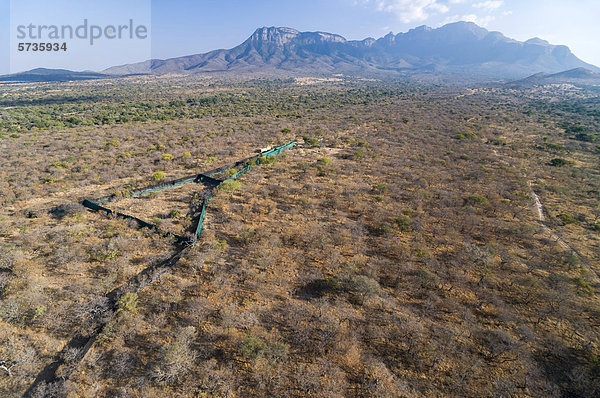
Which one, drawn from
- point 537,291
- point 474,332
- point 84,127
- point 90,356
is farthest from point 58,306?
point 84,127

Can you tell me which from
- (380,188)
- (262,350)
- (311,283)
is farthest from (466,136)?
(262,350)

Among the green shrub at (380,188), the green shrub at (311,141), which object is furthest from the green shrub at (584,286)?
the green shrub at (311,141)

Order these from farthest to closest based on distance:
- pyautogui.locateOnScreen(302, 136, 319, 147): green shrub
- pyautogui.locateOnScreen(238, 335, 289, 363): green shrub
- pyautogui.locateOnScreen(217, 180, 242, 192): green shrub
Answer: pyautogui.locateOnScreen(302, 136, 319, 147): green shrub < pyautogui.locateOnScreen(217, 180, 242, 192): green shrub < pyautogui.locateOnScreen(238, 335, 289, 363): green shrub

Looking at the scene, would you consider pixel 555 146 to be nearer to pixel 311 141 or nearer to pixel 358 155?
pixel 358 155

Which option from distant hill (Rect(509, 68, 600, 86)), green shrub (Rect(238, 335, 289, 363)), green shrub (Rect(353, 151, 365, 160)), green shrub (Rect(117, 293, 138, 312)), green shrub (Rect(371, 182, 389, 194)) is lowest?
green shrub (Rect(238, 335, 289, 363))

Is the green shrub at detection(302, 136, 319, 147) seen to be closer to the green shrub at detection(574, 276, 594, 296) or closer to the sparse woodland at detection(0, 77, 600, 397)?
the sparse woodland at detection(0, 77, 600, 397)

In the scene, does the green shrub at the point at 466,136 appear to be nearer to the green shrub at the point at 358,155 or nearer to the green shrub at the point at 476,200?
the green shrub at the point at 358,155

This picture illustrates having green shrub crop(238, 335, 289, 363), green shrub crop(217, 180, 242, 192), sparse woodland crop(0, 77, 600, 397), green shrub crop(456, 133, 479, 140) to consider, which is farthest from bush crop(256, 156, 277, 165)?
green shrub crop(456, 133, 479, 140)

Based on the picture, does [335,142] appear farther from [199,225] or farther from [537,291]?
[537,291]
